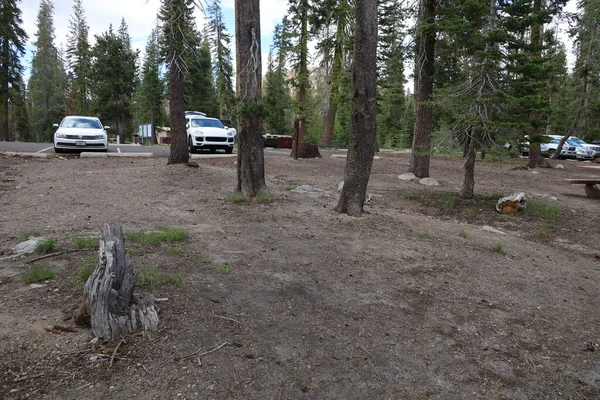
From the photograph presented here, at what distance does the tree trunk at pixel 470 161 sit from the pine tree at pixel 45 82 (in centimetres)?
5875

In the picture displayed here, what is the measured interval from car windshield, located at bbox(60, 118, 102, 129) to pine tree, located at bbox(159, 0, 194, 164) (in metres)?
7.14

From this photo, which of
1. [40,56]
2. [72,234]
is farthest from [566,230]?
[40,56]

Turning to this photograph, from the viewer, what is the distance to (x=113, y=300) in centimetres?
317

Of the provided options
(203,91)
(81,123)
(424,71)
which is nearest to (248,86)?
(424,71)

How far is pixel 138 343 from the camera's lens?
314 cm

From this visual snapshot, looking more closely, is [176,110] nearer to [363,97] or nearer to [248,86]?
[248,86]

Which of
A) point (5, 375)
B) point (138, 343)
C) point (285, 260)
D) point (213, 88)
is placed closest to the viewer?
point (5, 375)

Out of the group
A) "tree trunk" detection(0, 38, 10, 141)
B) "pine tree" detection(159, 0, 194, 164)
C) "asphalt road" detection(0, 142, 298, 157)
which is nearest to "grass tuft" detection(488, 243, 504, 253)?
"pine tree" detection(159, 0, 194, 164)

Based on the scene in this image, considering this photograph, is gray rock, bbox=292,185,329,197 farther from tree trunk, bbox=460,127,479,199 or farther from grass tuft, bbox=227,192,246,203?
tree trunk, bbox=460,127,479,199

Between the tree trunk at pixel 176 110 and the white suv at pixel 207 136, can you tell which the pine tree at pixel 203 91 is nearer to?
the white suv at pixel 207 136

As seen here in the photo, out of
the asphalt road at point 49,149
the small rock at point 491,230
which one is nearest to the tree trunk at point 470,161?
the small rock at point 491,230

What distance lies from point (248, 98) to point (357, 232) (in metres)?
3.48

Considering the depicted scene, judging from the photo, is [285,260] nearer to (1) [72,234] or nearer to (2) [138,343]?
(2) [138,343]

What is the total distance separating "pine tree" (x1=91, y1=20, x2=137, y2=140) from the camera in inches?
1545
